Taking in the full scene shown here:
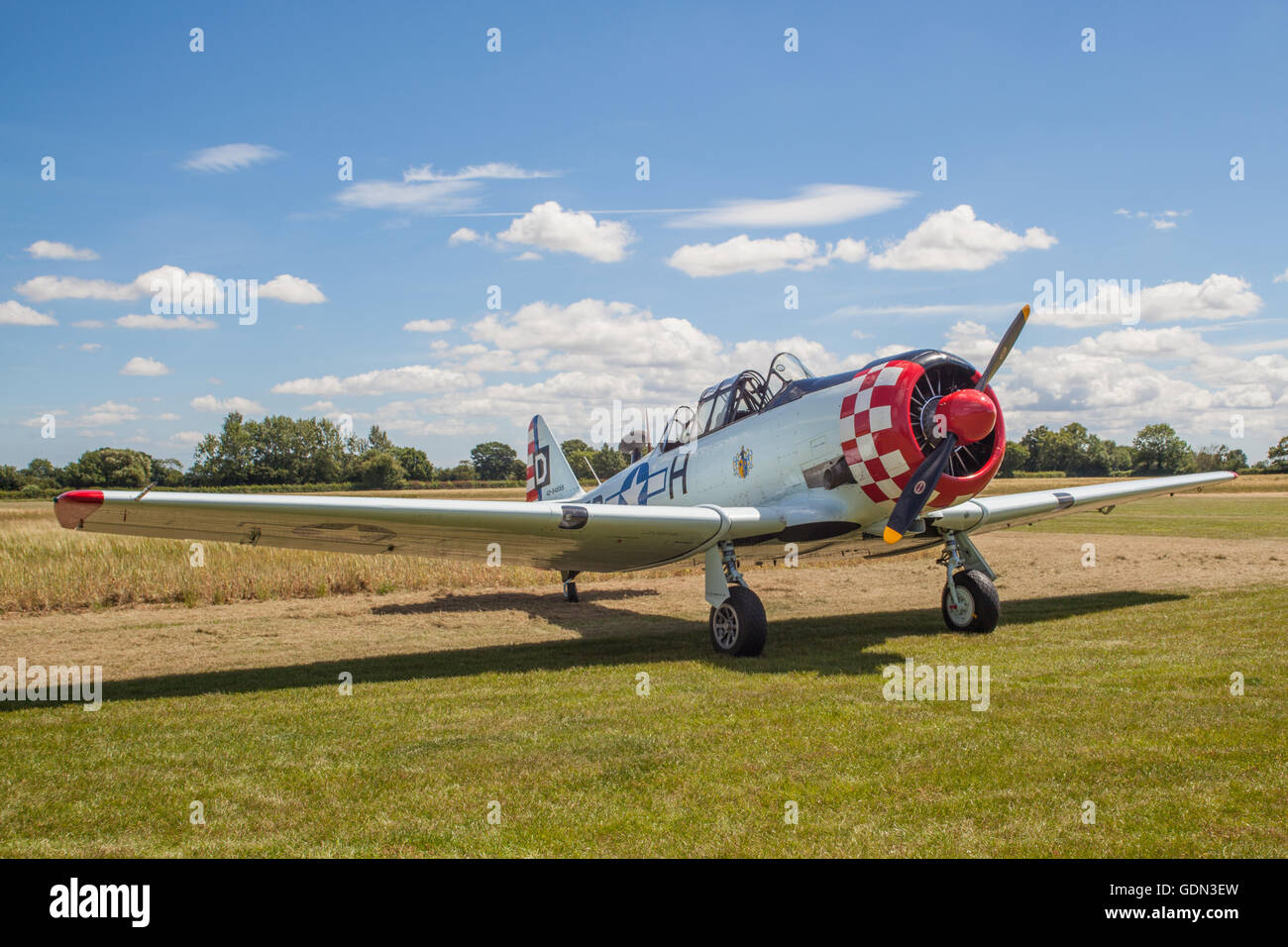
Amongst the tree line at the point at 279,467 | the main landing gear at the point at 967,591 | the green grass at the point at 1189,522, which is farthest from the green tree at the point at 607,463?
the main landing gear at the point at 967,591

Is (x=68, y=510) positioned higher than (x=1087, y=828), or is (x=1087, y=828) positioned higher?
(x=68, y=510)

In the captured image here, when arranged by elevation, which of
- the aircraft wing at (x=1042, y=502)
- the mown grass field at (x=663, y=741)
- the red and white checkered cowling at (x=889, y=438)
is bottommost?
the mown grass field at (x=663, y=741)

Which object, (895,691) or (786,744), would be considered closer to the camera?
(786,744)

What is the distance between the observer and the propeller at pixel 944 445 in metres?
8.38

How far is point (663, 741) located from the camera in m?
5.79

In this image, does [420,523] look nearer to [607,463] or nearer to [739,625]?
[739,625]

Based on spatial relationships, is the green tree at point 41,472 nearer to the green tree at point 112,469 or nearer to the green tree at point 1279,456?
the green tree at point 112,469

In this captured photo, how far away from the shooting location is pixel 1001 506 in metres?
11.3

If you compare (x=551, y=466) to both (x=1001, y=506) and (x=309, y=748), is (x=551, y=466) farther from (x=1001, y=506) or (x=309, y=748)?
(x=309, y=748)

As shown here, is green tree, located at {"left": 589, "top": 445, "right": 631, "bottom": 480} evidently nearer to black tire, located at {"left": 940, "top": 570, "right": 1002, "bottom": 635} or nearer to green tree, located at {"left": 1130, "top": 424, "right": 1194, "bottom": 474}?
black tire, located at {"left": 940, "top": 570, "right": 1002, "bottom": 635}

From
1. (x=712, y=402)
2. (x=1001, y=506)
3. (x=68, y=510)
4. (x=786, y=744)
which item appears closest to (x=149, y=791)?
(x=68, y=510)

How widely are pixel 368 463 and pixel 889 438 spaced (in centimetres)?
7894

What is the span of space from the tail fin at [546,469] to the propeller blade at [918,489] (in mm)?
8345

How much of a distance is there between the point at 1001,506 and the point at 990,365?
3.12 m
